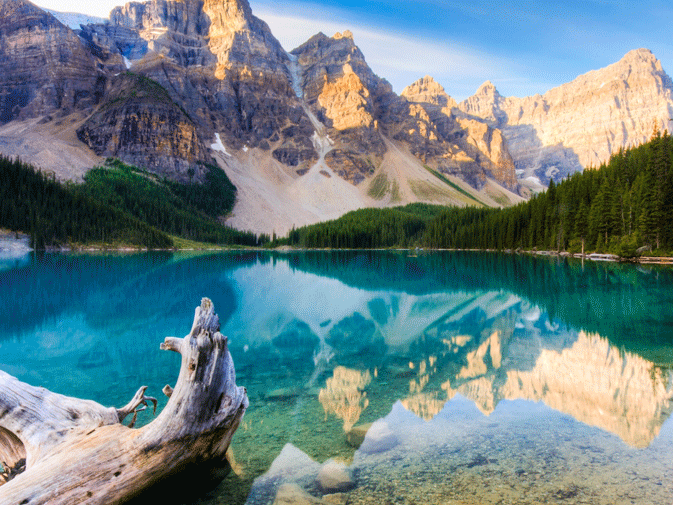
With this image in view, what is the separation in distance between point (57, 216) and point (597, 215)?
11008 cm

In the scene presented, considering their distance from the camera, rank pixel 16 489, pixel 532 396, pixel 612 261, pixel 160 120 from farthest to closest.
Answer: pixel 160 120 < pixel 612 261 < pixel 532 396 < pixel 16 489

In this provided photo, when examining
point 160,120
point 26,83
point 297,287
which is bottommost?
point 297,287

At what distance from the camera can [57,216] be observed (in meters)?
98.7

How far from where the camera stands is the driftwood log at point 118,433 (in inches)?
195

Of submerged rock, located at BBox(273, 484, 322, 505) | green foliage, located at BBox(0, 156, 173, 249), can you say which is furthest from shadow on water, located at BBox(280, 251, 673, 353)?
green foliage, located at BBox(0, 156, 173, 249)

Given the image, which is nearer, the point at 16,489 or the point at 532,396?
the point at 16,489

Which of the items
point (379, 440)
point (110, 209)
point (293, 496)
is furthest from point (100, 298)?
point (110, 209)

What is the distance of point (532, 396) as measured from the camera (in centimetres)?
1045

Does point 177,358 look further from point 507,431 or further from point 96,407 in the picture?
point 507,431

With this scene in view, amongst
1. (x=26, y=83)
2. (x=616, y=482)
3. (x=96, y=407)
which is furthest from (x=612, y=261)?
(x=26, y=83)

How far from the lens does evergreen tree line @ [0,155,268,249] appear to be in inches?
3716

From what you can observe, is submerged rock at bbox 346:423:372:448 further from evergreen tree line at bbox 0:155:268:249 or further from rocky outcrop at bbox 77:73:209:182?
rocky outcrop at bbox 77:73:209:182

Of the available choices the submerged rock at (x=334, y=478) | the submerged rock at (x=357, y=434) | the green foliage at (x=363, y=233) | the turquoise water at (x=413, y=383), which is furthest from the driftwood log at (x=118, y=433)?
the green foliage at (x=363, y=233)

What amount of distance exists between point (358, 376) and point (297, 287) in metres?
23.1
